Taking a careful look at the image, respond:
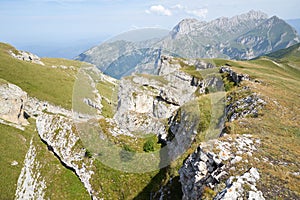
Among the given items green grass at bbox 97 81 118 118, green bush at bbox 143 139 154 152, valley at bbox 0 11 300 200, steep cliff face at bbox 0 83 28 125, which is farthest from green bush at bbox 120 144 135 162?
steep cliff face at bbox 0 83 28 125

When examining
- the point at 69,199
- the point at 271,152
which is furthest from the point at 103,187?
the point at 271,152

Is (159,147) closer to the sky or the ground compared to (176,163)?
closer to the ground

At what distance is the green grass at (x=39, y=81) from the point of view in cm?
9128

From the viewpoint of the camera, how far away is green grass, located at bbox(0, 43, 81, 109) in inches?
3594

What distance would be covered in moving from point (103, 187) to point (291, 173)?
1948 centimetres

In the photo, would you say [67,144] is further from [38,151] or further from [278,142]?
[278,142]

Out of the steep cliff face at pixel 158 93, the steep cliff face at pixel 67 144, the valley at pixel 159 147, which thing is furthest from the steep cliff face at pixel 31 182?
the steep cliff face at pixel 158 93

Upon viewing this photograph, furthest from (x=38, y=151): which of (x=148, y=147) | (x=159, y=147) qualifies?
(x=159, y=147)

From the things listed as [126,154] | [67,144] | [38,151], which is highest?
[126,154]

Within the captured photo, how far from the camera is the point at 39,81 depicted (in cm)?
10225

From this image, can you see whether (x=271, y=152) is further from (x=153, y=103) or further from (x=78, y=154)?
(x=153, y=103)

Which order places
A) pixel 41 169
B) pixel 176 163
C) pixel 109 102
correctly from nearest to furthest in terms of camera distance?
1. pixel 176 163
2. pixel 41 169
3. pixel 109 102

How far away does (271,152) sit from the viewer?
1276 cm

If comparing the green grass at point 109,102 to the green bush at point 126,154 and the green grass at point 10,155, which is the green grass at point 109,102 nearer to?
the green grass at point 10,155
